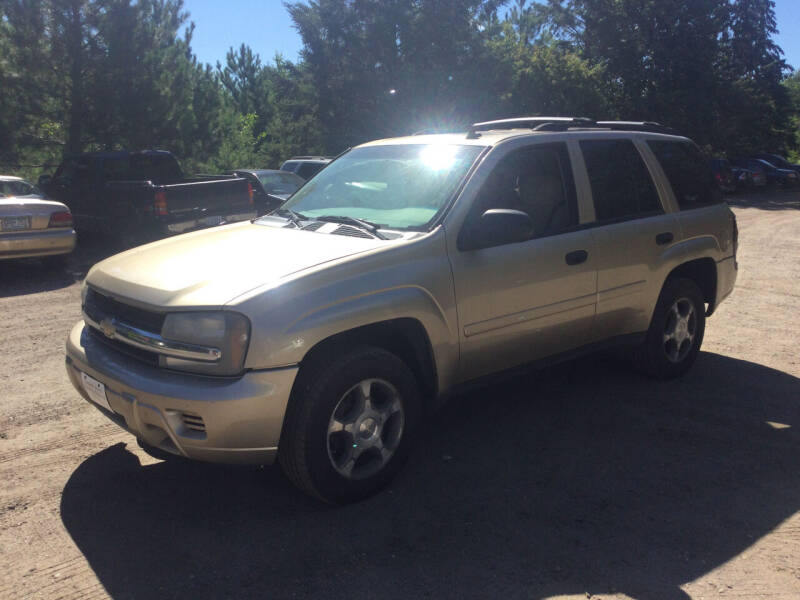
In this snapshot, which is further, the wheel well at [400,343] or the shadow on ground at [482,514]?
the wheel well at [400,343]

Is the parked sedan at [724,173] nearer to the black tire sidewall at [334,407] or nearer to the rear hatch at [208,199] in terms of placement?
the rear hatch at [208,199]

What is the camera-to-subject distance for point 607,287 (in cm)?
495

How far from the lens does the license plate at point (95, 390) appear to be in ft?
12.1

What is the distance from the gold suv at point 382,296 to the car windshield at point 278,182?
10.4m

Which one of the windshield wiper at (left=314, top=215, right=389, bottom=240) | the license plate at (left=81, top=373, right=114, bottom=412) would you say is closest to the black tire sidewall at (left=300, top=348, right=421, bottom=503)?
the windshield wiper at (left=314, top=215, right=389, bottom=240)

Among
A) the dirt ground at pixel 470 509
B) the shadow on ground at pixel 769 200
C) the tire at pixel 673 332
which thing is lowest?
the shadow on ground at pixel 769 200

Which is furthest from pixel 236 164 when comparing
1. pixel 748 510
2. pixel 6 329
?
pixel 748 510

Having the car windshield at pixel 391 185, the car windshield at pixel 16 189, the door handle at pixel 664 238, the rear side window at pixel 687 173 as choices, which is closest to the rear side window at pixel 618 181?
the door handle at pixel 664 238

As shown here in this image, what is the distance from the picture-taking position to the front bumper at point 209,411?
10.8ft

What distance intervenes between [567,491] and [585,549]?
0.58 meters

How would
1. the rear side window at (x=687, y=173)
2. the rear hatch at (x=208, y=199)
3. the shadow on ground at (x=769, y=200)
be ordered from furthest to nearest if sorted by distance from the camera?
the shadow on ground at (x=769, y=200) < the rear hatch at (x=208, y=199) < the rear side window at (x=687, y=173)

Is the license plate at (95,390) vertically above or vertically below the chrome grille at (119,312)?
below

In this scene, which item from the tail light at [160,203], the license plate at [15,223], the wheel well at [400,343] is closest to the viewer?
the wheel well at [400,343]

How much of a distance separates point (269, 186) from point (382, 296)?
40.4ft
